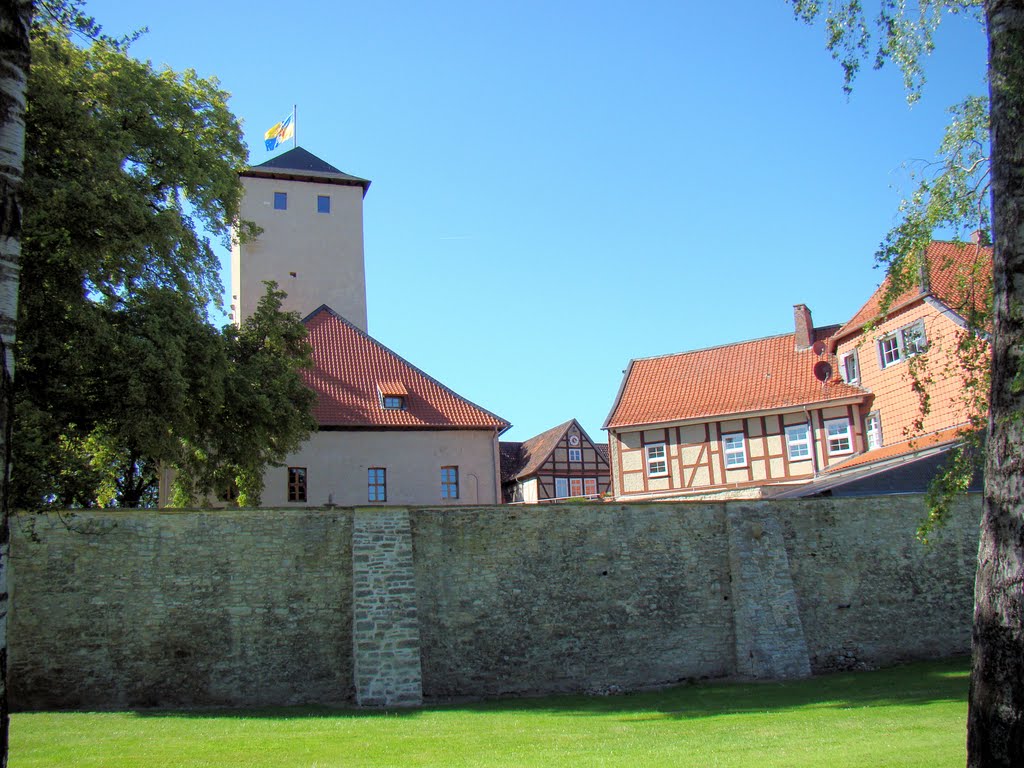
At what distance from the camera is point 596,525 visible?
1652 cm

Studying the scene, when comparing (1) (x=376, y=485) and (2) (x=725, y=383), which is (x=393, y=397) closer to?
(1) (x=376, y=485)

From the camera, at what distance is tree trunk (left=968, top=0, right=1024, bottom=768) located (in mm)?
5961

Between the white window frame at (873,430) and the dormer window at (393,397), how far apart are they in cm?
1428

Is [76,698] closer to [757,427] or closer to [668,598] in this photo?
[668,598]

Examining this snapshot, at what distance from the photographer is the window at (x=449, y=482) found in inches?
1090

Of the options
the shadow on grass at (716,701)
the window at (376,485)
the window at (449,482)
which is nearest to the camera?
the shadow on grass at (716,701)

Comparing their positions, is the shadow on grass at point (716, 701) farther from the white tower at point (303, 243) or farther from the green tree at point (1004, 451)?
the white tower at point (303, 243)

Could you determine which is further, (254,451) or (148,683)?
(254,451)

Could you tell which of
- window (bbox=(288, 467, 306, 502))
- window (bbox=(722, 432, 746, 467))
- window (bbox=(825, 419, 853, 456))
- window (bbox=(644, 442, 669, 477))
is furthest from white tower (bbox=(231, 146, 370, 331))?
window (bbox=(825, 419, 853, 456))

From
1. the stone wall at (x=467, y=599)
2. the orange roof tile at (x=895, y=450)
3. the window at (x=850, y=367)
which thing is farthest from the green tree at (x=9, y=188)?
the window at (x=850, y=367)

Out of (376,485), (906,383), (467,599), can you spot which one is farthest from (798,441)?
(467,599)

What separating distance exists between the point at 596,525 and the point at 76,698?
9.00 m

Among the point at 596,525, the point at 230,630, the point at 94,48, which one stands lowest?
the point at 230,630

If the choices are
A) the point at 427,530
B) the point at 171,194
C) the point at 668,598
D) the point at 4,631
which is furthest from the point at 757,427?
the point at 4,631
